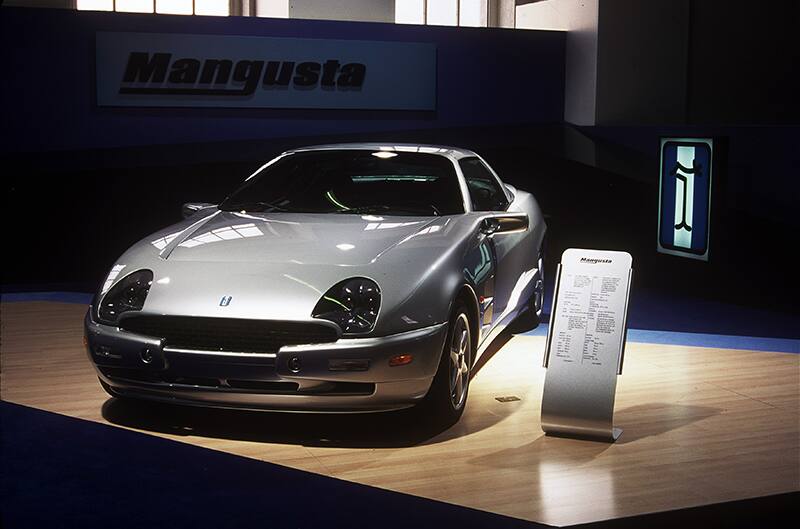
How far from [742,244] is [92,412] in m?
5.53

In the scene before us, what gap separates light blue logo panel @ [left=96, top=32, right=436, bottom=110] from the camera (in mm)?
10422

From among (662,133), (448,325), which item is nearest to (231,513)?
(448,325)

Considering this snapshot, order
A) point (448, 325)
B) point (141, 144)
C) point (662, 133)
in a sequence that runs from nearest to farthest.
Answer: point (448, 325)
point (662, 133)
point (141, 144)

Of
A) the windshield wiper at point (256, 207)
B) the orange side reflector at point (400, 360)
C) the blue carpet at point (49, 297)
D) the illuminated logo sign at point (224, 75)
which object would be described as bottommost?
the blue carpet at point (49, 297)

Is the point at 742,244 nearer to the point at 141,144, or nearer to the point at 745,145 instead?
the point at 745,145

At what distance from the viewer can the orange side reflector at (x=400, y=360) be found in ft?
14.6

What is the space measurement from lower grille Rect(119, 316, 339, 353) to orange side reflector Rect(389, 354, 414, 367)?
257mm

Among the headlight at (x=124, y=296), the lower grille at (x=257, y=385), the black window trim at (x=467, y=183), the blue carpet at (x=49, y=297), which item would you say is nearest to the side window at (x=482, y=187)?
the black window trim at (x=467, y=183)

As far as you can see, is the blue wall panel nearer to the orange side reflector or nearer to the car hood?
the car hood

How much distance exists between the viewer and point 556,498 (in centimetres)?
395

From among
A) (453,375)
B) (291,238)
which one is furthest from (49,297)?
(453,375)

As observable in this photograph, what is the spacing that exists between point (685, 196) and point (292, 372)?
4.04 meters

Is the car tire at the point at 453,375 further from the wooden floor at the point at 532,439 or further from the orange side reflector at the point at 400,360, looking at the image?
the orange side reflector at the point at 400,360

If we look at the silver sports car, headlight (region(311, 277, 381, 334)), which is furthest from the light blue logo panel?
headlight (region(311, 277, 381, 334))
